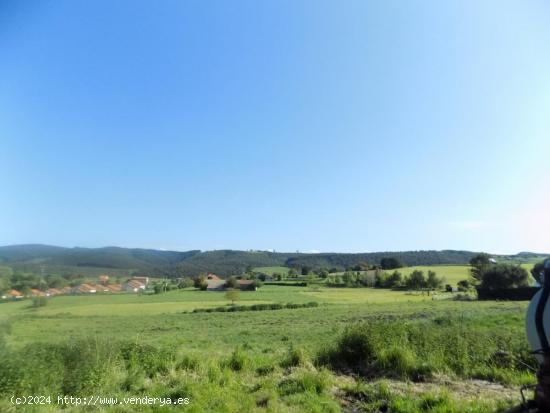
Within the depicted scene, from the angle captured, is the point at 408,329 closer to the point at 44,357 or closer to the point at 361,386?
the point at 361,386

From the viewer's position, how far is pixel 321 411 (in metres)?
6.01

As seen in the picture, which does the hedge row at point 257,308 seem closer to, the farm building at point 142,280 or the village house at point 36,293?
the village house at point 36,293

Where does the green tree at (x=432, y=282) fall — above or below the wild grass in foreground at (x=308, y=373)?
below

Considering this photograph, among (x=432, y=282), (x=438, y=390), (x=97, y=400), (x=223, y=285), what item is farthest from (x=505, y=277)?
(x=97, y=400)

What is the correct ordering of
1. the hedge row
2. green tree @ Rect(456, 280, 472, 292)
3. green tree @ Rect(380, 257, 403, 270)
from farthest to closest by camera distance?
1. green tree @ Rect(380, 257, 403, 270)
2. green tree @ Rect(456, 280, 472, 292)
3. the hedge row

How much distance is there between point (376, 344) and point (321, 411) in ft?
11.8

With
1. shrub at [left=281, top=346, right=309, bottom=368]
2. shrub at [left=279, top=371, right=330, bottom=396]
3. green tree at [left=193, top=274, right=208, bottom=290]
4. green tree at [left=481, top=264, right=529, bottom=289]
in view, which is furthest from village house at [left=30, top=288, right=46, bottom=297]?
green tree at [left=481, top=264, right=529, bottom=289]

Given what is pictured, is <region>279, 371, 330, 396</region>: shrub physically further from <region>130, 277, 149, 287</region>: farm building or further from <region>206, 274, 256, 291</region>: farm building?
<region>130, 277, 149, 287</region>: farm building

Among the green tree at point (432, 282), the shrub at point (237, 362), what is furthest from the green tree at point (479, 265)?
the shrub at point (237, 362)

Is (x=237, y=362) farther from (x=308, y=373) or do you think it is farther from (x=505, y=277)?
(x=505, y=277)

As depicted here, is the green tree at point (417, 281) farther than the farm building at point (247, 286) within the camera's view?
No

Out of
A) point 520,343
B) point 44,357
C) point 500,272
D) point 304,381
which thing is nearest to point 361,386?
point 304,381

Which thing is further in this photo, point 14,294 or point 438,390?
point 14,294

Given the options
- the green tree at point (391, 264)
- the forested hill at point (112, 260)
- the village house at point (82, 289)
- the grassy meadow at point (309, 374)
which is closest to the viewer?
the grassy meadow at point (309, 374)
